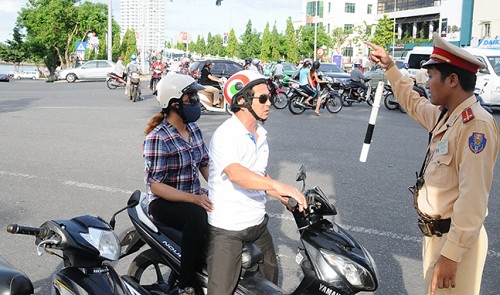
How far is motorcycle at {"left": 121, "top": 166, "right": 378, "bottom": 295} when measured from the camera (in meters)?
2.80

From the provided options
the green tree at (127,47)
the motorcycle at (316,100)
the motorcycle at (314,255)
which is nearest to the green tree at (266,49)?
the green tree at (127,47)

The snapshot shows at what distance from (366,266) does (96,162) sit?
7.03 m

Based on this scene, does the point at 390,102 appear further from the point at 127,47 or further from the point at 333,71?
the point at 127,47

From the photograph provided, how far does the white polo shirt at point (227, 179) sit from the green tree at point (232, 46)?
323 ft

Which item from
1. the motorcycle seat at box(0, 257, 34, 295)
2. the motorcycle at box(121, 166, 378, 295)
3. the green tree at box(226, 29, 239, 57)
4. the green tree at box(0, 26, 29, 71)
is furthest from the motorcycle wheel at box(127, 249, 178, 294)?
the green tree at box(226, 29, 239, 57)

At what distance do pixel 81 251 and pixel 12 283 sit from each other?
1.19 feet

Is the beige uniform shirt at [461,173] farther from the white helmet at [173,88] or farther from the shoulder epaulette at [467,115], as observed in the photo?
the white helmet at [173,88]

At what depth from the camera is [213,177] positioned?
3.22 metres

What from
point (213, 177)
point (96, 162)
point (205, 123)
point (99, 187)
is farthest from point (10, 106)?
point (213, 177)

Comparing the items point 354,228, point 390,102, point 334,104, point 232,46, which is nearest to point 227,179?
point 354,228

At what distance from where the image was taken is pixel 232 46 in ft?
334

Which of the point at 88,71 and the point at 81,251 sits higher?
the point at 81,251

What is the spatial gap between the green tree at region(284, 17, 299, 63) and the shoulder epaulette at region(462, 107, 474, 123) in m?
74.6

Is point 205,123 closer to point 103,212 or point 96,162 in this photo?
point 96,162
